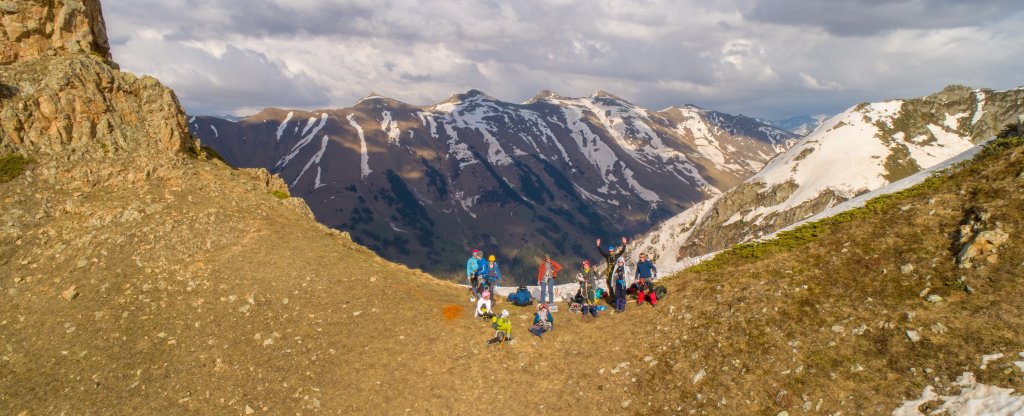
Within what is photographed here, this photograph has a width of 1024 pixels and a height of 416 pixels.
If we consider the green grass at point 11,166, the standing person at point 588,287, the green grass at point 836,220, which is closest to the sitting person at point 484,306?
the standing person at point 588,287

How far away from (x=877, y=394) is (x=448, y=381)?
50.6 feet

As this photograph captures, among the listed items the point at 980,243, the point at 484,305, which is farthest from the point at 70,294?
the point at 980,243

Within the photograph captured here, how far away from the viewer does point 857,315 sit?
1773cm

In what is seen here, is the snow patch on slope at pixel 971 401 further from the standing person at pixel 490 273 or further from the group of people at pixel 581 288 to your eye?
the standing person at pixel 490 273

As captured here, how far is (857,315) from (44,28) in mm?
51398

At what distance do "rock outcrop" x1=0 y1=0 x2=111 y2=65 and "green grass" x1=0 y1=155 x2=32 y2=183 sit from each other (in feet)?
29.2

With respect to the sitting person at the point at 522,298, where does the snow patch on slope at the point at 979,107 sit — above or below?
above

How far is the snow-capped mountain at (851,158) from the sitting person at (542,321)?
134 m

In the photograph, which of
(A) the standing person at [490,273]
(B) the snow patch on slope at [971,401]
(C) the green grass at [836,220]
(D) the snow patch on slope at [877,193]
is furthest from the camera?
(D) the snow patch on slope at [877,193]

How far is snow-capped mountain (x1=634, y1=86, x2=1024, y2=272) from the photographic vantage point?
502 feet

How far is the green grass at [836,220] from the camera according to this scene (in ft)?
81.3

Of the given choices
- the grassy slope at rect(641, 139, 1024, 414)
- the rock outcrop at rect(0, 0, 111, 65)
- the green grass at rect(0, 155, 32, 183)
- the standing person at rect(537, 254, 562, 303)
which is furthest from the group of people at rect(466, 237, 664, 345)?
the rock outcrop at rect(0, 0, 111, 65)

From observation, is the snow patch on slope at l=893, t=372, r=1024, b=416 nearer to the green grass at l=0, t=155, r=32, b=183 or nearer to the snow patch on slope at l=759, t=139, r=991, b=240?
the snow patch on slope at l=759, t=139, r=991, b=240

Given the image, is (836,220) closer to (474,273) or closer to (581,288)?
(581,288)
